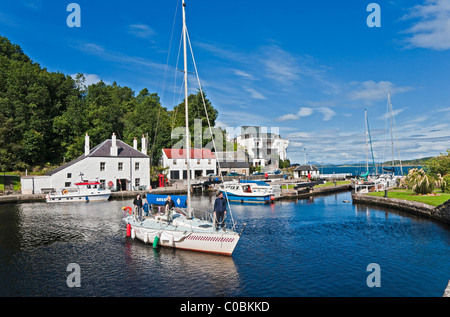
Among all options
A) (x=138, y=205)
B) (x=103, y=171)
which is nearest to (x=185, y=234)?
(x=138, y=205)

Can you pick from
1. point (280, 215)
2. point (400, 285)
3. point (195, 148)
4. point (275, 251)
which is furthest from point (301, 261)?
point (195, 148)

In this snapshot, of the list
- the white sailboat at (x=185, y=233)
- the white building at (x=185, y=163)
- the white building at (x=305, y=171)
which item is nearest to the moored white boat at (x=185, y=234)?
the white sailboat at (x=185, y=233)

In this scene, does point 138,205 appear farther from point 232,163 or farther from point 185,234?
point 232,163

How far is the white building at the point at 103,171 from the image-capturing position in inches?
2021

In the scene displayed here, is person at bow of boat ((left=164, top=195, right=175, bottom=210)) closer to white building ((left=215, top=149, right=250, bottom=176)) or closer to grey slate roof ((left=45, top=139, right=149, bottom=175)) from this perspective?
grey slate roof ((left=45, top=139, right=149, bottom=175))

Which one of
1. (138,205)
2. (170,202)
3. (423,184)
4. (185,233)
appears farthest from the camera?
(423,184)

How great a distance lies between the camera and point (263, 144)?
421 feet

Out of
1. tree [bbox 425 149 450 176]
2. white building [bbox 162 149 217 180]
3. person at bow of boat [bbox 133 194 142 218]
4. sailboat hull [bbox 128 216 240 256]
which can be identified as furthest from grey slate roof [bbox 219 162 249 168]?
sailboat hull [bbox 128 216 240 256]

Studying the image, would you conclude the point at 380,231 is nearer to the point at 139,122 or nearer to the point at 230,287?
the point at 230,287

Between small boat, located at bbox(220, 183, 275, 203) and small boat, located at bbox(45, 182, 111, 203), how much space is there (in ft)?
67.3

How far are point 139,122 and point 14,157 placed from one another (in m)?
31.4

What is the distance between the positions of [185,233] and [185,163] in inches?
2165

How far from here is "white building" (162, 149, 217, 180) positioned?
7431cm
